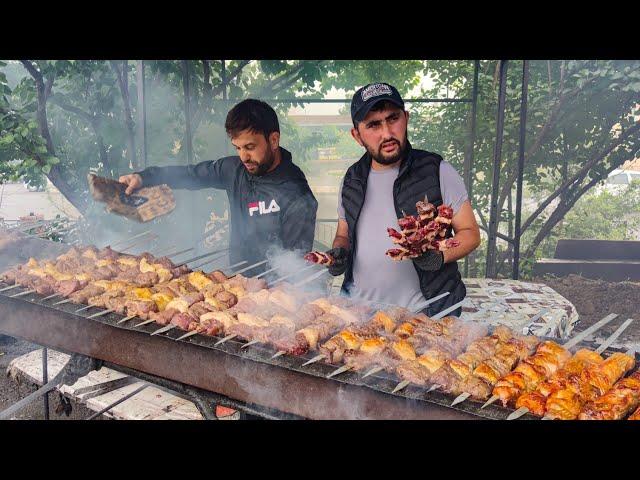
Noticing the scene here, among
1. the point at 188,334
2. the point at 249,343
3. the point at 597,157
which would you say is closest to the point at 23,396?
the point at 188,334

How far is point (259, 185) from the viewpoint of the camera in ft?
17.8

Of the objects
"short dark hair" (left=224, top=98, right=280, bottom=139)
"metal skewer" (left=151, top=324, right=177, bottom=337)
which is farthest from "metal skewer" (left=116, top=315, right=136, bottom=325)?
"short dark hair" (left=224, top=98, right=280, bottom=139)

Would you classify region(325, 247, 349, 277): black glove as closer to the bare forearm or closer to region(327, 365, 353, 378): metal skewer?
the bare forearm

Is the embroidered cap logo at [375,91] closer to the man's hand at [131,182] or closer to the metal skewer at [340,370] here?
the metal skewer at [340,370]

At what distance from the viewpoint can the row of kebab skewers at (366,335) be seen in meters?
2.81

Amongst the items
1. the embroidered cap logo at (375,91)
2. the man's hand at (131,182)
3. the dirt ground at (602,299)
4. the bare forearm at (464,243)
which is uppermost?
the embroidered cap logo at (375,91)

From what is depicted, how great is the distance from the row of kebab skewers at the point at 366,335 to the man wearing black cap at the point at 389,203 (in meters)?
0.66

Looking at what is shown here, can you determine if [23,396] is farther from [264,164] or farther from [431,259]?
[431,259]

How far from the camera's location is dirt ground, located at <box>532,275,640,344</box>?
9086 millimetres

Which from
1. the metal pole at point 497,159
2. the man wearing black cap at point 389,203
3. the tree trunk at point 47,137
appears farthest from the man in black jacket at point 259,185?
the tree trunk at point 47,137

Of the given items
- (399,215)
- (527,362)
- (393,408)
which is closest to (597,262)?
(399,215)

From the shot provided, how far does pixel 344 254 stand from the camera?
4367mm

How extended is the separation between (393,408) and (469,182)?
6934 millimetres

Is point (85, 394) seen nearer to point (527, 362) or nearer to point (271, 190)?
point (271, 190)
